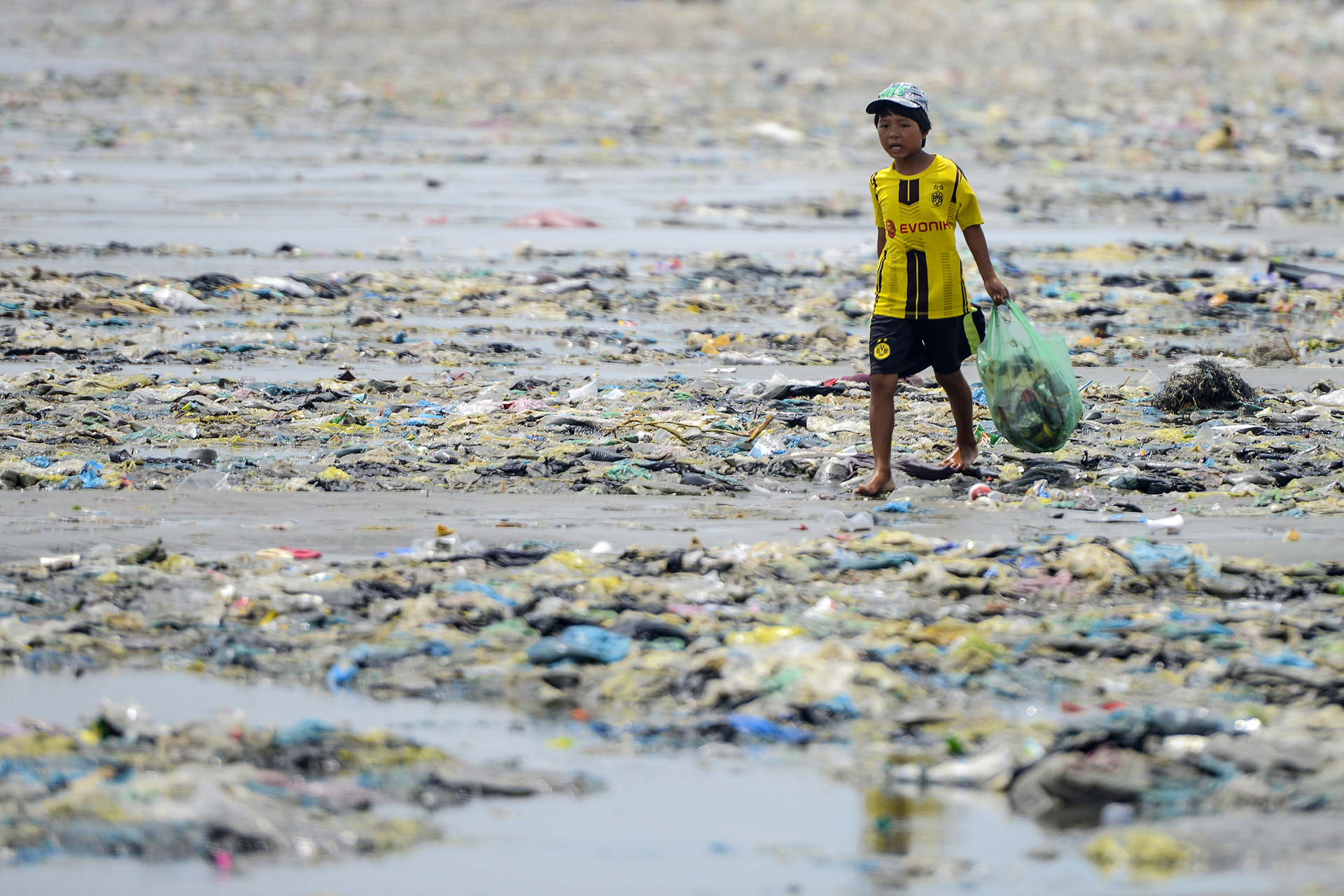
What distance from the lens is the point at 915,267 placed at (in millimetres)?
6199

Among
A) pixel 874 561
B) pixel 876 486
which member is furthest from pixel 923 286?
pixel 874 561

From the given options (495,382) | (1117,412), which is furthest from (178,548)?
(1117,412)

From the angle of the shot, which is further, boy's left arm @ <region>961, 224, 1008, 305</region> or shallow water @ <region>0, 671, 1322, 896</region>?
boy's left arm @ <region>961, 224, 1008, 305</region>

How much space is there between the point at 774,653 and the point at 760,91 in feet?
82.0

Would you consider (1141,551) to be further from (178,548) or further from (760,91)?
(760,91)

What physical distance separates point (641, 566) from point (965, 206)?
1995 mm

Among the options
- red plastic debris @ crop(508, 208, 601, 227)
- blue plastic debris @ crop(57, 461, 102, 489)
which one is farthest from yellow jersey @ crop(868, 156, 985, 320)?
red plastic debris @ crop(508, 208, 601, 227)

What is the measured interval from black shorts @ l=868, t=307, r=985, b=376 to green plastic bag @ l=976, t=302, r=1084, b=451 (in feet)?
0.59

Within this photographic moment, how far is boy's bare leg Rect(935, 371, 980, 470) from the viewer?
21.4 feet

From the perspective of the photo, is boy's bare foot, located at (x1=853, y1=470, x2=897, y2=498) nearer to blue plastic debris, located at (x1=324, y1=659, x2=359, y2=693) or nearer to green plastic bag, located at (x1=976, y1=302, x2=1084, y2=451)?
green plastic bag, located at (x1=976, y1=302, x2=1084, y2=451)

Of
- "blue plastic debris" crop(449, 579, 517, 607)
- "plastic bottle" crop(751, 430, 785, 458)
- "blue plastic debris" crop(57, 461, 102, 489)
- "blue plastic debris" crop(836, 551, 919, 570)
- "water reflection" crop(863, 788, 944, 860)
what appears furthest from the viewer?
"plastic bottle" crop(751, 430, 785, 458)

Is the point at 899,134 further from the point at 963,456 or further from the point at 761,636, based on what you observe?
the point at 761,636

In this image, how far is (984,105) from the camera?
26.7 metres

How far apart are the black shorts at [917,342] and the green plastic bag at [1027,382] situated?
0.18 meters
